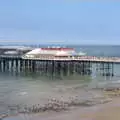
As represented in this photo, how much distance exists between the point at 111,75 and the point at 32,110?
37.0m

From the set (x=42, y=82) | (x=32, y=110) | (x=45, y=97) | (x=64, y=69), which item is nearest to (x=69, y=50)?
(x=64, y=69)

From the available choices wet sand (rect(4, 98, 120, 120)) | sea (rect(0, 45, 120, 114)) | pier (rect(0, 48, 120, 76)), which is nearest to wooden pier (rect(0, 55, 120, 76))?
pier (rect(0, 48, 120, 76))

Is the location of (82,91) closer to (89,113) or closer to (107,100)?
(107,100)

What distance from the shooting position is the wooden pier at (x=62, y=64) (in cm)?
6976

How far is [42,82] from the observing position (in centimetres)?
6022

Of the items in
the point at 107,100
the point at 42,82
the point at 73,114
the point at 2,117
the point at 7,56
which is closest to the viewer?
the point at 2,117

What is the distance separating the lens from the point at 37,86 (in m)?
55.4

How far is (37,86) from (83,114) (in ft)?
71.3

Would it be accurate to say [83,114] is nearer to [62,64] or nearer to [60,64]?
[60,64]

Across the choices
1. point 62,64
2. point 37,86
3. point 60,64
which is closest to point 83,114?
point 37,86

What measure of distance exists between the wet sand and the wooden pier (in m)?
32.2

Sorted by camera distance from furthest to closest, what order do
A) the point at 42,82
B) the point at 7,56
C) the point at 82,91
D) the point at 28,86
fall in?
the point at 7,56, the point at 42,82, the point at 28,86, the point at 82,91

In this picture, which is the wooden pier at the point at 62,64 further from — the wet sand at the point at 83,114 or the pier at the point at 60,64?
the wet sand at the point at 83,114

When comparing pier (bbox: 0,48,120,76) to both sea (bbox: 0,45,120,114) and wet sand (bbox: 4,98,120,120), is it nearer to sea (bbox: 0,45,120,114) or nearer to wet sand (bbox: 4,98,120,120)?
sea (bbox: 0,45,120,114)
